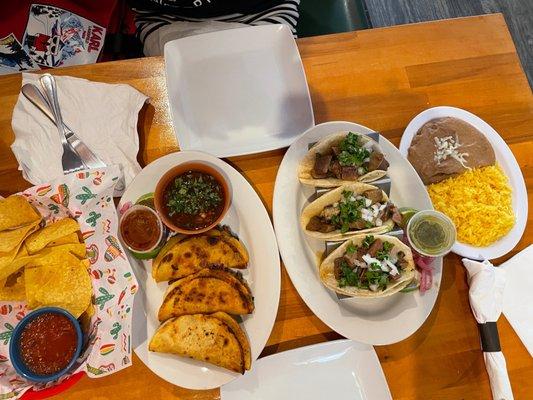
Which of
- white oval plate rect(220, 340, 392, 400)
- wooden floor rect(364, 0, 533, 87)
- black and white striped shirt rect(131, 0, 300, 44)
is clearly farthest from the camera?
wooden floor rect(364, 0, 533, 87)

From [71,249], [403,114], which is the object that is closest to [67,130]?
[71,249]

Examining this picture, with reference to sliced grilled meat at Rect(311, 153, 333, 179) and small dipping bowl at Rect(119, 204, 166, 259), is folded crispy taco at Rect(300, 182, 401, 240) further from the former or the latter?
small dipping bowl at Rect(119, 204, 166, 259)

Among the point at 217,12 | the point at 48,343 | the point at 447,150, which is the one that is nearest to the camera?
the point at 48,343

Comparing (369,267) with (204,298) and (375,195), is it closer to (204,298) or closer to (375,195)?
(375,195)

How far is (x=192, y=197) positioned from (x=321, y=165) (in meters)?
0.56

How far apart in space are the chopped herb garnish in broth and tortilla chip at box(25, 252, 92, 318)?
1.32ft

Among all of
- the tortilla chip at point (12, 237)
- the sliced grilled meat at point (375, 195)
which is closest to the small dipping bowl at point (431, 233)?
the sliced grilled meat at point (375, 195)

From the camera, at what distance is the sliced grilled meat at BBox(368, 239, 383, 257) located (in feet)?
5.50

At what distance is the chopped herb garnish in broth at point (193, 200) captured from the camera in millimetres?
1621

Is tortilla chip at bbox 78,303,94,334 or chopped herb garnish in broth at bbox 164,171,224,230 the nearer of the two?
tortilla chip at bbox 78,303,94,334

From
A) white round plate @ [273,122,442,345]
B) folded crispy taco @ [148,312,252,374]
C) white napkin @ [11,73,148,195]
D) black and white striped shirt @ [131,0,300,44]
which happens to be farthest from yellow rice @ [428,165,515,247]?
white napkin @ [11,73,148,195]

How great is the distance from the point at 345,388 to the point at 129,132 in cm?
139

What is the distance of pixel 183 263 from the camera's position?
1.60 m

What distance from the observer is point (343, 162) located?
174 cm
